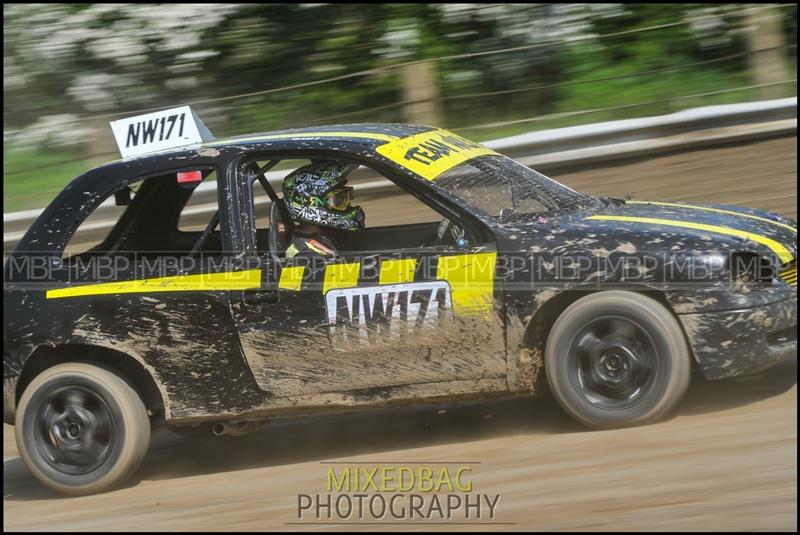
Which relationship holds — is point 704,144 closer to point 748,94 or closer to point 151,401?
point 748,94

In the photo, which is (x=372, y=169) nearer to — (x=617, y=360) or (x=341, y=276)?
(x=341, y=276)

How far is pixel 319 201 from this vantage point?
233 inches

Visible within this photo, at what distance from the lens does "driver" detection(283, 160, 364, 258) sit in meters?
5.89

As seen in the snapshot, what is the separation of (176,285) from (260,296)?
480 millimetres

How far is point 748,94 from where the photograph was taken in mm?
10211

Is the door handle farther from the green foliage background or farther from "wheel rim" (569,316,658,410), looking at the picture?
the green foliage background

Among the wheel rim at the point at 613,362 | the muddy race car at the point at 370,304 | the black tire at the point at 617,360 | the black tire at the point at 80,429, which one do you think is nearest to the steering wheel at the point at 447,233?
the muddy race car at the point at 370,304

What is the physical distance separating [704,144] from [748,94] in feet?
4.03

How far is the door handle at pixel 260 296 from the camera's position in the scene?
18.5 feet

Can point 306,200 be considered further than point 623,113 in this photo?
No

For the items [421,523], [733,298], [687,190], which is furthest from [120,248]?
[687,190]

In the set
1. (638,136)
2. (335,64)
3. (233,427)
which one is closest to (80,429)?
(233,427)

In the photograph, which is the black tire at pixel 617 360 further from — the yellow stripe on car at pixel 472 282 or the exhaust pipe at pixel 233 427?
the exhaust pipe at pixel 233 427

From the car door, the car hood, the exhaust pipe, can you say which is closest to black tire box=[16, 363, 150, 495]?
the exhaust pipe
